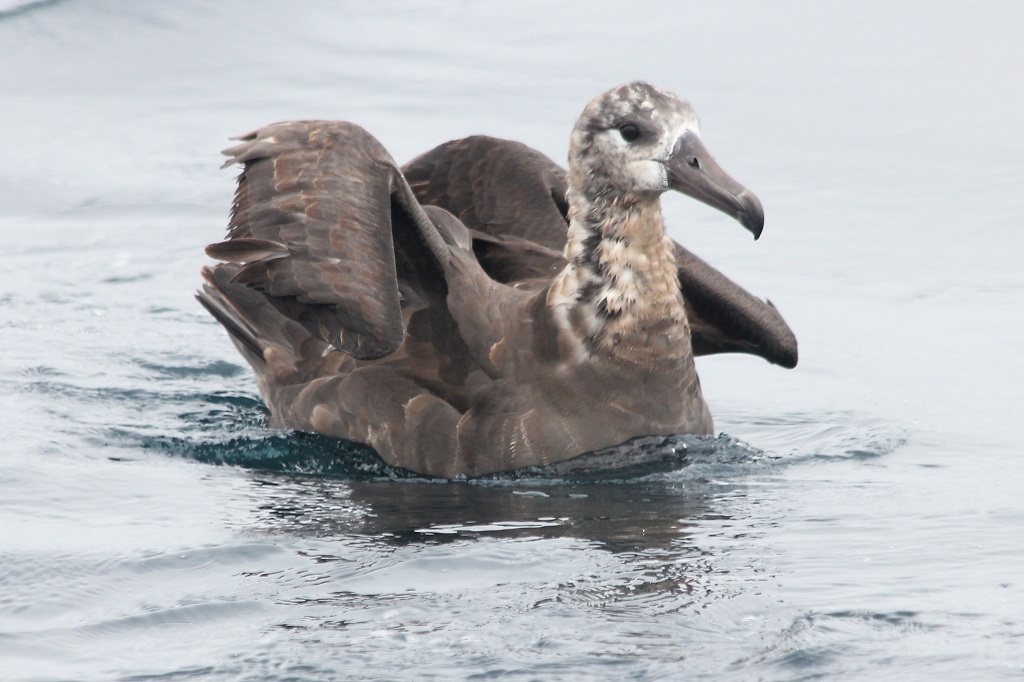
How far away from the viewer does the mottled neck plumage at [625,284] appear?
7973mm

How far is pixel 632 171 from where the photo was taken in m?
7.84

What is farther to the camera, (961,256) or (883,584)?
(961,256)

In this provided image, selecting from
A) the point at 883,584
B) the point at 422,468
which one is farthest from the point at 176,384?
the point at 883,584

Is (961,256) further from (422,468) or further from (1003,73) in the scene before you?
(422,468)

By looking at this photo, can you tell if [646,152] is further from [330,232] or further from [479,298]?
[330,232]

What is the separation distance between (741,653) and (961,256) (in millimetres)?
7554

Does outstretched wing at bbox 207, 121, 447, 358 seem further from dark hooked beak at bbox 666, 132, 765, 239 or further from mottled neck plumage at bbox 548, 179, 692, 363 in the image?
dark hooked beak at bbox 666, 132, 765, 239

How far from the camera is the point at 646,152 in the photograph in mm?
7789

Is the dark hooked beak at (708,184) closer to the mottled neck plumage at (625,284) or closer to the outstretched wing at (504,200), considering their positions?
the mottled neck plumage at (625,284)

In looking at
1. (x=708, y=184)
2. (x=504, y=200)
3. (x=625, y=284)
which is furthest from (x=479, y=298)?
(x=504, y=200)

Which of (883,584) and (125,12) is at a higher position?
(125,12)

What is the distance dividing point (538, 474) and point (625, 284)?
3.21 ft

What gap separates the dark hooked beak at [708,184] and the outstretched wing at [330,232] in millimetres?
1226

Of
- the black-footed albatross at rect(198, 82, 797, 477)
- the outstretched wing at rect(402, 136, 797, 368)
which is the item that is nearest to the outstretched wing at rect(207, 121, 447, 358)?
the black-footed albatross at rect(198, 82, 797, 477)
